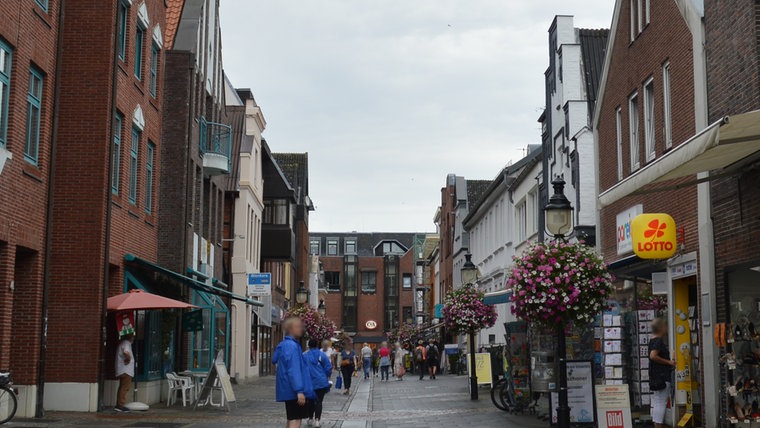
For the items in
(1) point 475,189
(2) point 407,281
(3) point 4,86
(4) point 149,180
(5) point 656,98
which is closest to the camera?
(3) point 4,86

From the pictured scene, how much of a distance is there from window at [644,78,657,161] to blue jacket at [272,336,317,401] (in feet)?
32.9

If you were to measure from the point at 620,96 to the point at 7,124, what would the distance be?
1221 cm

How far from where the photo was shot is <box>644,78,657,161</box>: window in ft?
63.7

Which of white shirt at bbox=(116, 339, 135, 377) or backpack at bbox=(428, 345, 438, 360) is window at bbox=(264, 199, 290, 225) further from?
white shirt at bbox=(116, 339, 135, 377)

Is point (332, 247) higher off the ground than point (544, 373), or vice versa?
point (332, 247)

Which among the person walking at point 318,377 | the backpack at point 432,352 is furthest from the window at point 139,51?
the backpack at point 432,352

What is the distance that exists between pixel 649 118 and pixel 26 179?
1149 cm

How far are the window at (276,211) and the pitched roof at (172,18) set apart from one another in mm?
23524

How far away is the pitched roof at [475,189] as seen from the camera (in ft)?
214

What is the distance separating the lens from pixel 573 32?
3203 centimetres

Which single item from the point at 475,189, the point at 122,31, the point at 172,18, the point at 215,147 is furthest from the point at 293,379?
the point at 475,189

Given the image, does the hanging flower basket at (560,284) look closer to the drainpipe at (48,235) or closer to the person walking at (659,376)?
the person walking at (659,376)

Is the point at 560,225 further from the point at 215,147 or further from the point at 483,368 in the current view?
the point at 215,147

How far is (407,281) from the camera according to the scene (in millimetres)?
113375
